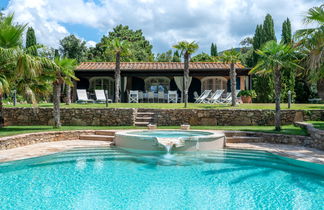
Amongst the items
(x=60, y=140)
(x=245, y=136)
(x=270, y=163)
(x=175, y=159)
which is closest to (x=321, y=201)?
(x=270, y=163)

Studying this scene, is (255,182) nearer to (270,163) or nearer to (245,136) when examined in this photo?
(270,163)

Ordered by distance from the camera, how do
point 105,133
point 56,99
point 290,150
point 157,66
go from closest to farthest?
point 290,150 < point 105,133 < point 56,99 < point 157,66

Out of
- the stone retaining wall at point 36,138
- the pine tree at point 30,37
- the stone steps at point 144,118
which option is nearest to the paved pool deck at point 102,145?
the stone retaining wall at point 36,138

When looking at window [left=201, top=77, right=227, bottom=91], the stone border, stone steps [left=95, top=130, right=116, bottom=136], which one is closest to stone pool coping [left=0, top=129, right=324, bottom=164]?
the stone border

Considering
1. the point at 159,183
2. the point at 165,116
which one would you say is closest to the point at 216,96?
the point at 165,116

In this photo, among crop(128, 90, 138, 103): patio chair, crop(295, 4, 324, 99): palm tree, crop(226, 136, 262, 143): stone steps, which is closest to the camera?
crop(295, 4, 324, 99): palm tree

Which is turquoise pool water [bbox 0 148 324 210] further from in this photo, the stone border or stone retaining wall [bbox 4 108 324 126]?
stone retaining wall [bbox 4 108 324 126]

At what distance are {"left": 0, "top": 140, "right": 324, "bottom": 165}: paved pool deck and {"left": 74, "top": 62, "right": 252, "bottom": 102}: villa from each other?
10.2 m

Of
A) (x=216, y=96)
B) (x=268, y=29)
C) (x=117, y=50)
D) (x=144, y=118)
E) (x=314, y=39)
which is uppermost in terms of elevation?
(x=268, y=29)

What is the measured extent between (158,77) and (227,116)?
28.9 feet

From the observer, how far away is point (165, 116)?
12.8 metres

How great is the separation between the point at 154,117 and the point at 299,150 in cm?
652

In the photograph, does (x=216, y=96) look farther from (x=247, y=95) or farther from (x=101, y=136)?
(x=101, y=136)

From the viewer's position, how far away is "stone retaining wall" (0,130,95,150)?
8055 mm
